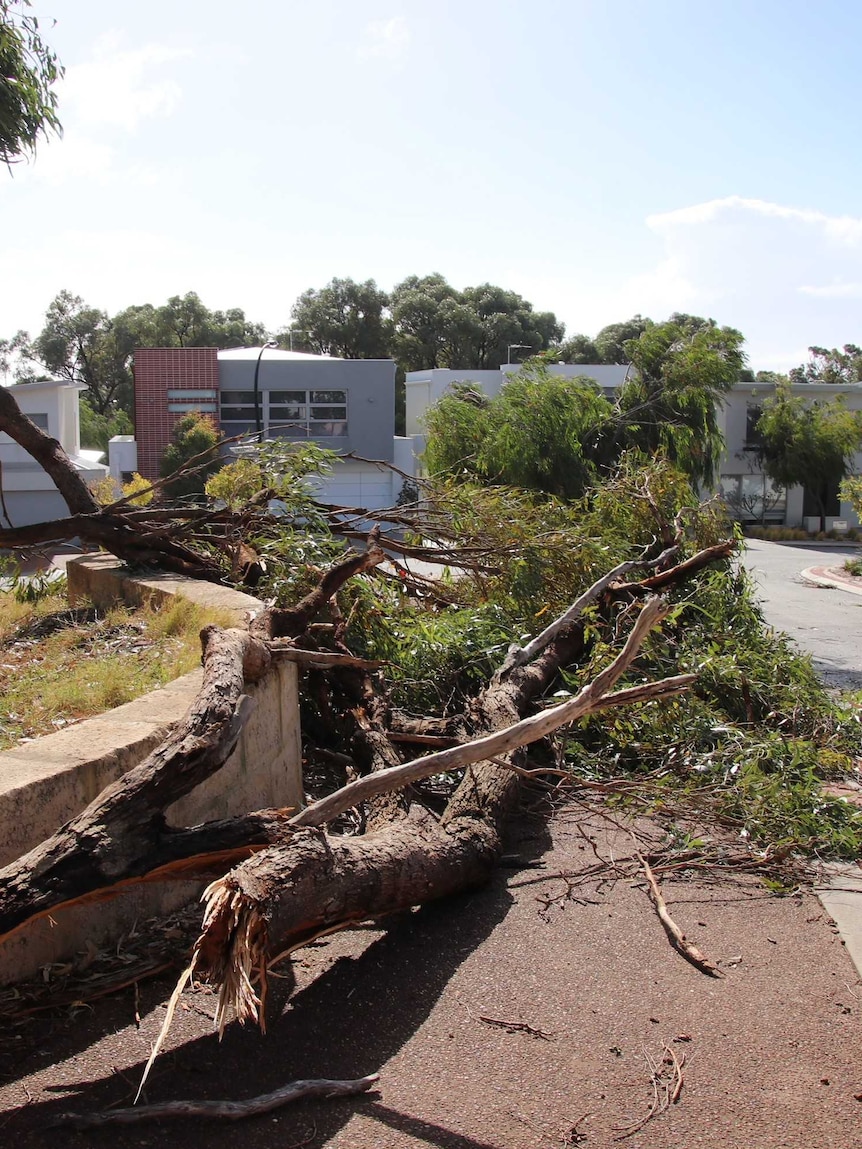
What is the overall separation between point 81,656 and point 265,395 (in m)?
38.4

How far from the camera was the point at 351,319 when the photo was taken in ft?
213

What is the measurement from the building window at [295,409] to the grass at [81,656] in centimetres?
3652

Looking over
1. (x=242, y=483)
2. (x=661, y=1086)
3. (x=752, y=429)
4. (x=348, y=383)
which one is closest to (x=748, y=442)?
(x=752, y=429)

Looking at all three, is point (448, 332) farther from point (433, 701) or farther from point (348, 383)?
point (433, 701)

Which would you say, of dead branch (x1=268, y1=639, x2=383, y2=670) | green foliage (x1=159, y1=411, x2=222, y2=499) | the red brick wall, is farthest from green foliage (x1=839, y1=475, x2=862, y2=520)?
Answer: the red brick wall

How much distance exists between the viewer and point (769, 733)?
6.50 metres

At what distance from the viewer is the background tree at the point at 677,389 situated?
19.7 m

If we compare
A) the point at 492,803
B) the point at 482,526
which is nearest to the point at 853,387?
the point at 482,526

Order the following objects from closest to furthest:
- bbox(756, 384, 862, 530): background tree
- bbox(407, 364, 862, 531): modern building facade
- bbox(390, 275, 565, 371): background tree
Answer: bbox(756, 384, 862, 530): background tree → bbox(407, 364, 862, 531): modern building facade → bbox(390, 275, 565, 371): background tree

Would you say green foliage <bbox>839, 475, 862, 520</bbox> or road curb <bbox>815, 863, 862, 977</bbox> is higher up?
green foliage <bbox>839, 475, 862, 520</bbox>

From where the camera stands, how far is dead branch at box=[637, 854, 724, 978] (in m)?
4.02

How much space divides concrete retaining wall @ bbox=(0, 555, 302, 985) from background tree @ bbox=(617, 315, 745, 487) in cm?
1414

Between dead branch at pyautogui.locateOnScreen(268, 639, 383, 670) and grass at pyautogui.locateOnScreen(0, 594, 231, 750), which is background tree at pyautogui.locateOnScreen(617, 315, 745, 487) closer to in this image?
grass at pyautogui.locateOnScreen(0, 594, 231, 750)

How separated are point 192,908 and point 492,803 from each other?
1495mm
